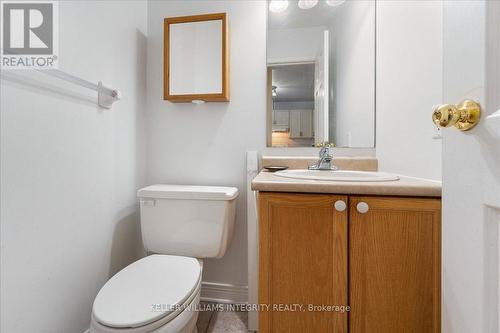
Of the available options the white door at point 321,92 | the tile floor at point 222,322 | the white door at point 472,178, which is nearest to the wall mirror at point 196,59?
the white door at point 321,92

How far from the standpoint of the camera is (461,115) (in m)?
0.39

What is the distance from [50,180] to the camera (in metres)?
0.90

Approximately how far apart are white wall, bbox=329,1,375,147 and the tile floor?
44.0 inches

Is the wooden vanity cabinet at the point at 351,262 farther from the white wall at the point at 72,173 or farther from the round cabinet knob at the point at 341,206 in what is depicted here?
the white wall at the point at 72,173

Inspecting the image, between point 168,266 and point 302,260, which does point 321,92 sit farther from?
point 168,266

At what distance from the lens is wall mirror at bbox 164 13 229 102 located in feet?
4.29

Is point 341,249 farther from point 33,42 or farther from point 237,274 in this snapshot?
point 33,42

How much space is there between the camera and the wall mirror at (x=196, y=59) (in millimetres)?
1308

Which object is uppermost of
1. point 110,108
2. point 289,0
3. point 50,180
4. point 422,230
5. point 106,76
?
point 289,0

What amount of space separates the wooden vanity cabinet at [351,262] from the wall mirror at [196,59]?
32.3 inches

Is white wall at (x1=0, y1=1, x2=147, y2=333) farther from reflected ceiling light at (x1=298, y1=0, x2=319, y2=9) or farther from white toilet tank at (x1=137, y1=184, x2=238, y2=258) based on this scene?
reflected ceiling light at (x1=298, y1=0, x2=319, y2=9)

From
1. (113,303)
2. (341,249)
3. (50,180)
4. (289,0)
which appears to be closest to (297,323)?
(341,249)

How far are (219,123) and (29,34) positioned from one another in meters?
0.86

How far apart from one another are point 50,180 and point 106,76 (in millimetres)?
579
